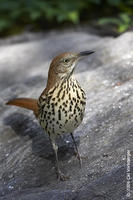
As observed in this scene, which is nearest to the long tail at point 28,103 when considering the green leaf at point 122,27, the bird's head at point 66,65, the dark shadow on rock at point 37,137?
the dark shadow on rock at point 37,137

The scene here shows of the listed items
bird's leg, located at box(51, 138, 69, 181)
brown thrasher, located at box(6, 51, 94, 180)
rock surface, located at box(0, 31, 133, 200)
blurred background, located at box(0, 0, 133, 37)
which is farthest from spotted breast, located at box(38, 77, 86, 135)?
blurred background, located at box(0, 0, 133, 37)

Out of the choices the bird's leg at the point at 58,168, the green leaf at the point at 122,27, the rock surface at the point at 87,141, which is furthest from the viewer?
the green leaf at the point at 122,27

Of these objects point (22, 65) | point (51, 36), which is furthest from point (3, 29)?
point (22, 65)

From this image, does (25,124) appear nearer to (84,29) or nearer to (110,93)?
(110,93)

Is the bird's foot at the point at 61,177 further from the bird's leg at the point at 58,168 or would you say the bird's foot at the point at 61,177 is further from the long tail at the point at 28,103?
the long tail at the point at 28,103

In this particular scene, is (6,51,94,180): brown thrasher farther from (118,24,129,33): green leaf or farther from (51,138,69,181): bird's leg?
(118,24,129,33): green leaf

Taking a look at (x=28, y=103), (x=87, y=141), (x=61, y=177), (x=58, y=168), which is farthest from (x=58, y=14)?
(x=61, y=177)
